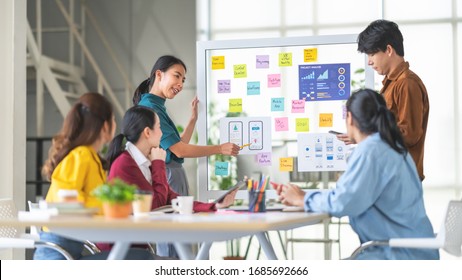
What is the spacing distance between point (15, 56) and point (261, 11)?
275 centimetres

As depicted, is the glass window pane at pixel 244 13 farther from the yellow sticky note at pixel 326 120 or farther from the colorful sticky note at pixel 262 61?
the yellow sticky note at pixel 326 120

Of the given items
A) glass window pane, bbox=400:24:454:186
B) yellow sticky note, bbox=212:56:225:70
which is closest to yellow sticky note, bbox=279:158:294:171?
yellow sticky note, bbox=212:56:225:70

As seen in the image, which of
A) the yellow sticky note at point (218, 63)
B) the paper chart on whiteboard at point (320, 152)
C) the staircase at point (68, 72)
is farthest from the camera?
the staircase at point (68, 72)

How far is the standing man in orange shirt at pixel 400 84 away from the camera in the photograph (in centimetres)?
405

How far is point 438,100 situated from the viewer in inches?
285

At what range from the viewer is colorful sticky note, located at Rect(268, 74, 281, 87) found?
5023 mm

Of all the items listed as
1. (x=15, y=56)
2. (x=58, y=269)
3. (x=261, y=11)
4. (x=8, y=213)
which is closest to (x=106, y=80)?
(x=261, y=11)

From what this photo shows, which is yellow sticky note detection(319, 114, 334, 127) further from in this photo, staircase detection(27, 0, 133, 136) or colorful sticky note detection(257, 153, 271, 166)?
staircase detection(27, 0, 133, 136)

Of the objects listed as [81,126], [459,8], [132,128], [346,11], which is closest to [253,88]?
[132,128]

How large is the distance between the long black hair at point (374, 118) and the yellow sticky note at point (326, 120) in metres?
1.75

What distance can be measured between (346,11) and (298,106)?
258 centimetres

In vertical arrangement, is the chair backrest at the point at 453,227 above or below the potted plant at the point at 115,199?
below

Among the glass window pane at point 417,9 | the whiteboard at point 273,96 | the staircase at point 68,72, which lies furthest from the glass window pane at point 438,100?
the staircase at point 68,72

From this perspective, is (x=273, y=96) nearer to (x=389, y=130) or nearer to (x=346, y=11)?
(x=389, y=130)
